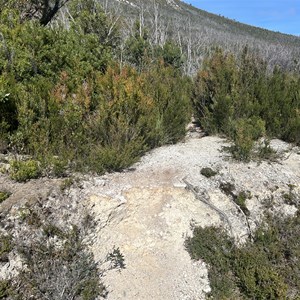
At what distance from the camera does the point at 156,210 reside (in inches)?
216

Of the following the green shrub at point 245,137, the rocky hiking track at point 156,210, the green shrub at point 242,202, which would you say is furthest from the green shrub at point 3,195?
the green shrub at point 245,137

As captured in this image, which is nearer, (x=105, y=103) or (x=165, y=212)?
(x=165, y=212)

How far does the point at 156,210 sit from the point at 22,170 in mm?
2240

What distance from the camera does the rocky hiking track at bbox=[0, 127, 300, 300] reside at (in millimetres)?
4770

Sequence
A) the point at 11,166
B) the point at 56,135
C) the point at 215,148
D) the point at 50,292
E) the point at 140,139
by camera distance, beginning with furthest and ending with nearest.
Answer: the point at 215,148 < the point at 140,139 < the point at 56,135 < the point at 11,166 < the point at 50,292

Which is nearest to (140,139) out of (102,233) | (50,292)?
(102,233)

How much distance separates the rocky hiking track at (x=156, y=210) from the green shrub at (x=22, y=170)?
11cm

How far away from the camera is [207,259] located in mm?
5035

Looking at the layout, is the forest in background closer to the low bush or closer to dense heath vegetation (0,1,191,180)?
dense heath vegetation (0,1,191,180)

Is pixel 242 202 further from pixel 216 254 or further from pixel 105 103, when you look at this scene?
pixel 105 103

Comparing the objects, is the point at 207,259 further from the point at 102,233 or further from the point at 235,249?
the point at 102,233

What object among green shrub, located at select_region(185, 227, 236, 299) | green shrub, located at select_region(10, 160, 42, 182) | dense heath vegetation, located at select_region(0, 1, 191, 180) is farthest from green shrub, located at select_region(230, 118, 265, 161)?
green shrub, located at select_region(10, 160, 42, 182)

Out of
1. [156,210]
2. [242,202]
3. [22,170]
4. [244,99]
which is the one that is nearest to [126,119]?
[156,210]

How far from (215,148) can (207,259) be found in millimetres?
3046
